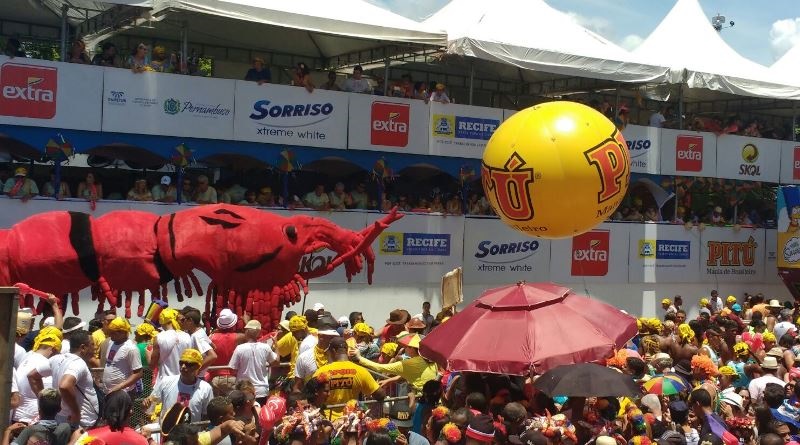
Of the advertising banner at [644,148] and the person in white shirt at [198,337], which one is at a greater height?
the advertising banner at [644,148]

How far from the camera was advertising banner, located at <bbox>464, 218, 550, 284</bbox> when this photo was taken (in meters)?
19.7

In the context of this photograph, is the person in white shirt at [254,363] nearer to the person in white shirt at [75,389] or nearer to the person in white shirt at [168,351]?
the person in white shirt at [168,351]

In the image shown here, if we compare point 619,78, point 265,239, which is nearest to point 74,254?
point 265,239

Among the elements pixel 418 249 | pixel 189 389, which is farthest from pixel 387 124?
pixel 189 389

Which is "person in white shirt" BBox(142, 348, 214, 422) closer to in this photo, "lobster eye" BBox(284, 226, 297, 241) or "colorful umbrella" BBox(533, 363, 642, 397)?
"colorful umbrella" BBox(533, 363, 642, 397)

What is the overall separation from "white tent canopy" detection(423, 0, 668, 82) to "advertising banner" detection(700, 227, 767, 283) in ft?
14.7

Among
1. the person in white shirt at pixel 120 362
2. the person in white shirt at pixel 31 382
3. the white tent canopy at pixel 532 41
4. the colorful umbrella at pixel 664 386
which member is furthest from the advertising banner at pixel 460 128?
the person in white shirt at pixel 31 382

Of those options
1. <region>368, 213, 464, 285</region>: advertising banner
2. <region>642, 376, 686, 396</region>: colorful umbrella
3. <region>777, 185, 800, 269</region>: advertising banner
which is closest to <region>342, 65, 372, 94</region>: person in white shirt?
<region>368, 213, 464, 285</region>: advertising banner

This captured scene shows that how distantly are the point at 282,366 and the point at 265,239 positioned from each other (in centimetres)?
133

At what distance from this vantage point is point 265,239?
10.0 meters

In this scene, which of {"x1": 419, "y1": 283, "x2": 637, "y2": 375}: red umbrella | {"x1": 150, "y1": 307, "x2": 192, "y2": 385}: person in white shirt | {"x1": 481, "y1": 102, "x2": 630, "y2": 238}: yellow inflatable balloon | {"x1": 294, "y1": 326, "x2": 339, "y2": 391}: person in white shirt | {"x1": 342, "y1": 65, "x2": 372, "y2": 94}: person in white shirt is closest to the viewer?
{"x1": 419, "y1": 283, "x2": 637, "y2": 375}: red umbrella

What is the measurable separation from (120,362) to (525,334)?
11.5 ft

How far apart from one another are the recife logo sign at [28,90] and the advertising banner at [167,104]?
0.87 m

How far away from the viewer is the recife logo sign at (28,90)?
15.1 m
